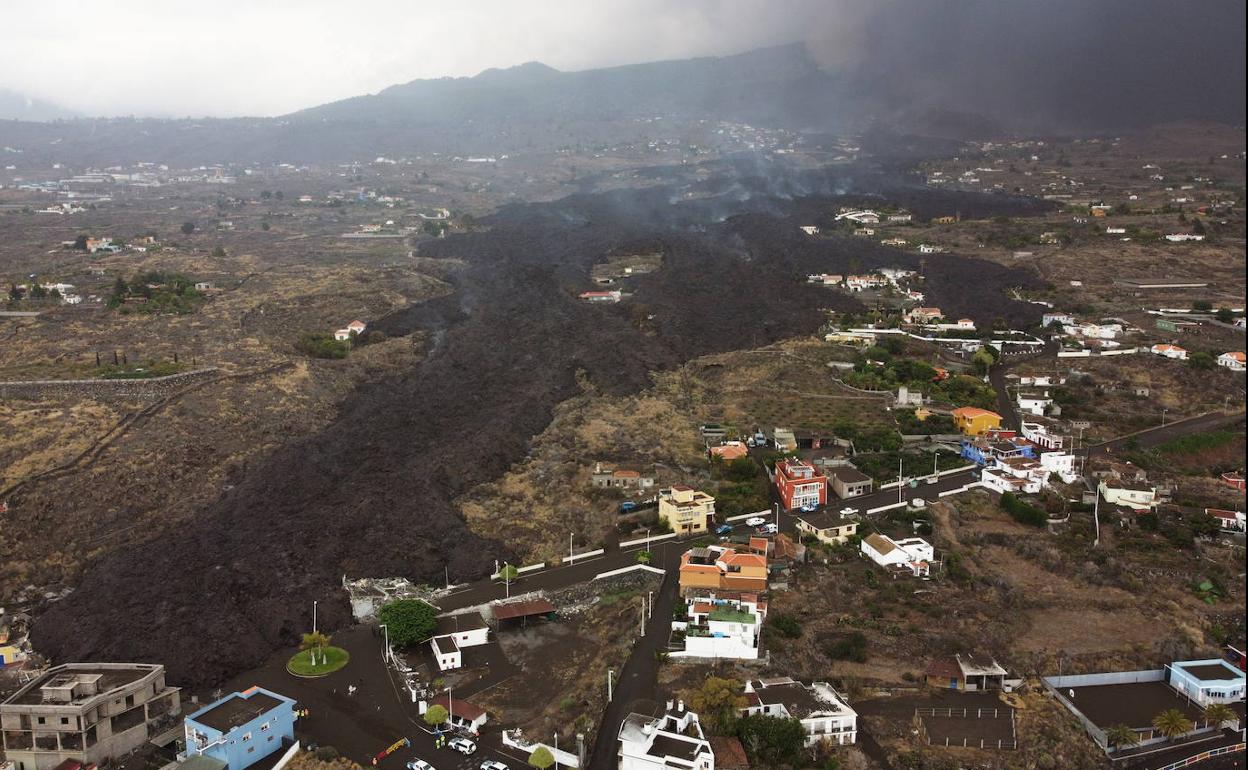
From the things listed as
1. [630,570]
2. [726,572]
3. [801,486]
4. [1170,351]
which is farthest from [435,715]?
[1170,351]

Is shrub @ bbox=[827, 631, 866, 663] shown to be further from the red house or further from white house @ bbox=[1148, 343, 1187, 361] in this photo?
white house @ bbox=[1148, 343, 1187, 361]

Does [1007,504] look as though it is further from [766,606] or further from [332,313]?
[332,313]

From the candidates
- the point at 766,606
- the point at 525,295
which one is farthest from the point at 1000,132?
the point at 766,606

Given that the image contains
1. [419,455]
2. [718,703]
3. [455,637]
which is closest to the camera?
[718,703]

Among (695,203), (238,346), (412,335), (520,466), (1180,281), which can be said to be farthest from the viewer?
(695,203)

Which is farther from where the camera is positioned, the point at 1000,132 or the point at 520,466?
the point at 1000,132

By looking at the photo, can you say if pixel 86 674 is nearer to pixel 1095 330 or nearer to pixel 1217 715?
pixel 1217 715

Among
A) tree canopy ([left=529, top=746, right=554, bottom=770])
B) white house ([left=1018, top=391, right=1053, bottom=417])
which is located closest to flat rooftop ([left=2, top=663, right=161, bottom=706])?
tree canopy ([left=529, top=746, right=554, bottom=770])
